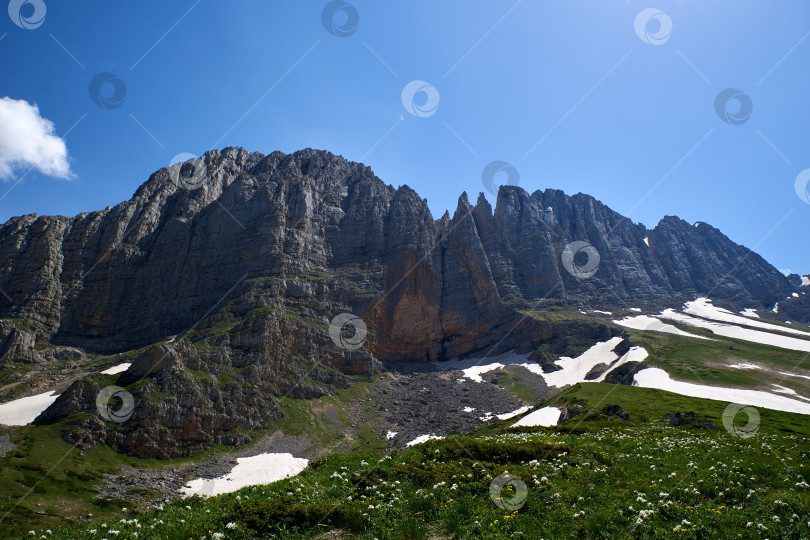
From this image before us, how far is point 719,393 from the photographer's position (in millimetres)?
92375

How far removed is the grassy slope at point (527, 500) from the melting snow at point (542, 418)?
63.0 metres

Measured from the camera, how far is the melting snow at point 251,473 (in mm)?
73062

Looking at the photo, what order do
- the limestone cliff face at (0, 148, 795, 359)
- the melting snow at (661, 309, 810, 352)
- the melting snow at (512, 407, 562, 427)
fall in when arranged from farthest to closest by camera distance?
1. the melting snow at (661, 309, 810, 352)
2. the limestone cliff face at (0, 148, 795, 359)
3. the melting snow at (512, 407, 562, 427)

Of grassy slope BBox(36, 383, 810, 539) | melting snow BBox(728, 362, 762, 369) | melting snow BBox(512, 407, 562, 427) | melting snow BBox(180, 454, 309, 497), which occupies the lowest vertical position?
melting snow BBox(180, 454, 309, 497)

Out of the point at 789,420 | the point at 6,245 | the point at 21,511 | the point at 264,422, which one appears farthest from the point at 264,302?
the point at 789,420

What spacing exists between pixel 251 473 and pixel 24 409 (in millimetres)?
64220

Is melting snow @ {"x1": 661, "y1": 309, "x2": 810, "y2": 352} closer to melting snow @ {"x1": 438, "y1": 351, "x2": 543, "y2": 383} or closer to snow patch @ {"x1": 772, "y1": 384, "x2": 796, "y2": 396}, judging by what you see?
snow patch @ {"x1": 772, "y1": 384, "x2": 796, "y2": 396}

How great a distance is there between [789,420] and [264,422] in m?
98.0

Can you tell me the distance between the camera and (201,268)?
170500mm

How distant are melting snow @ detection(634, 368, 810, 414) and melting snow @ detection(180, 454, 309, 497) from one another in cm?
8434

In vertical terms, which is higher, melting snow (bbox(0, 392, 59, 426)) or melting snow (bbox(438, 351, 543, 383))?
melting snow (bbox(438, 351, 543, 383))

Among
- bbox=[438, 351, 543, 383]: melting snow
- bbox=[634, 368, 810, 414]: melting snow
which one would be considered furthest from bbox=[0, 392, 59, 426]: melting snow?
bbox=[634, 368, 810, 414]: melting snow

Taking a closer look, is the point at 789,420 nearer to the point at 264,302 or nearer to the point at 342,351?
the point at 342,351

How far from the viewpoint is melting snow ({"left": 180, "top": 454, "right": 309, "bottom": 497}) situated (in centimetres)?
7306
